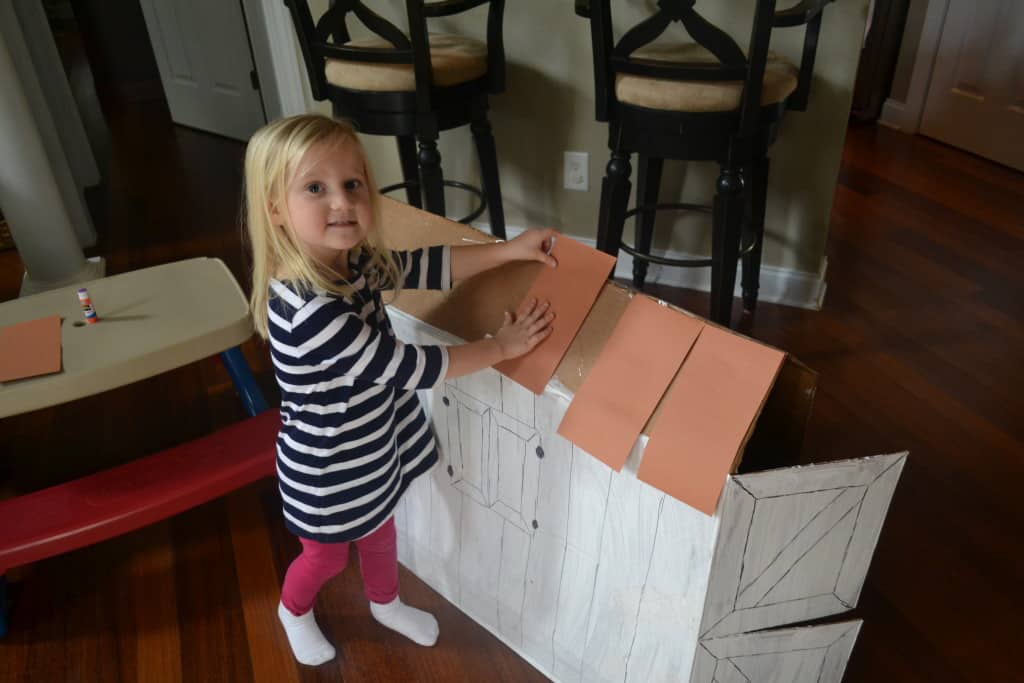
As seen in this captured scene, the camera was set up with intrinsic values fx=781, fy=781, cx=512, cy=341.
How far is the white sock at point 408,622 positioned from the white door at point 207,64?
285 cm

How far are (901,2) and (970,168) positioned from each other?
2.72 ft

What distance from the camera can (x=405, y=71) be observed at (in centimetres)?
171

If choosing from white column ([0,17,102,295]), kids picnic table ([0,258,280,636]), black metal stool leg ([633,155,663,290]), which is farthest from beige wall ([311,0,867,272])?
kids picnic table ([0,258,280,636])

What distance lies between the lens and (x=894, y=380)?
188 cm

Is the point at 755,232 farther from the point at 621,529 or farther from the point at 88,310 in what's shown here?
the point at 88,310

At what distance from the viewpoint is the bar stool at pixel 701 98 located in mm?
1422

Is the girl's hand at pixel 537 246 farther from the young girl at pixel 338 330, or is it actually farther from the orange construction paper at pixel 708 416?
the orange construction paper at pixel 708 416

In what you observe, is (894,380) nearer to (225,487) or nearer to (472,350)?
(472,350)

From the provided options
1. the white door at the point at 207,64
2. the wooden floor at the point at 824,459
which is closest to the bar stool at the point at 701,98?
the wooden floor at the point at 824,459

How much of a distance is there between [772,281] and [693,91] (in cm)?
Answer: 86

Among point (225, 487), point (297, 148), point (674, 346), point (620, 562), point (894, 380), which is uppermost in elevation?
point (297, 148)

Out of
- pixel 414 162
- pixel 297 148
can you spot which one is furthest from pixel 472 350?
pixel 414 162

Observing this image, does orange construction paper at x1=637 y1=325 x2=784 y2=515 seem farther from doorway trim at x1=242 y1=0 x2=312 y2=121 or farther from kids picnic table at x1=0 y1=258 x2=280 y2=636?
doorway trim at x1=242 y1=0 x2=312 y2=121

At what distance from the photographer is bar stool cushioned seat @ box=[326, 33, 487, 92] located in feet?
5.62
